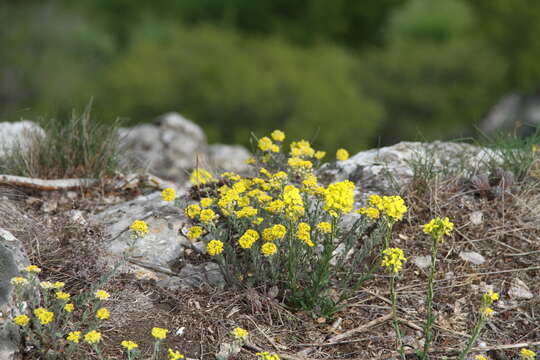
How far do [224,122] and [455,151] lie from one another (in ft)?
28.4

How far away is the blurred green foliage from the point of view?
12344 mm

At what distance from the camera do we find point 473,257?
3.29m

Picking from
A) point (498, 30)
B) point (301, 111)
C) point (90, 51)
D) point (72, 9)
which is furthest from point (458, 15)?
point (72, 9)

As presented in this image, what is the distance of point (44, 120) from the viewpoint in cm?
412

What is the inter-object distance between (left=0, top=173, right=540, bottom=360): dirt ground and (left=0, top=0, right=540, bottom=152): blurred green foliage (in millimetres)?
6428

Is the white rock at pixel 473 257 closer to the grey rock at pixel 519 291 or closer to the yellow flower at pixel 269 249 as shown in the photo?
the grey rock at pixel 519 291

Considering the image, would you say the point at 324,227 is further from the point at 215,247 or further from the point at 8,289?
the point at 8,289

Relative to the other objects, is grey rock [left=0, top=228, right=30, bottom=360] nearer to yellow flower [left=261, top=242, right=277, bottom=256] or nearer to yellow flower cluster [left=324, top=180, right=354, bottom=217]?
yellow flower [left=261, top=242, right=277, bottom=256]

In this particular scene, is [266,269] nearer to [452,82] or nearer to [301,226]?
[301,226]

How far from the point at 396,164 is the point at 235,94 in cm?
837

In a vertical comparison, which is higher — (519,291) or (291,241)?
(291,241)

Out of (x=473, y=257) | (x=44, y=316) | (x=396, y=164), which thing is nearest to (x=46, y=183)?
(x=44, y=316)

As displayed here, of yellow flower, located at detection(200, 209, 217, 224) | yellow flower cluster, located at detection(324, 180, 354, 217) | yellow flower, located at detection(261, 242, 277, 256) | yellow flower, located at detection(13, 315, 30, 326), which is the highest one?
yellow flower cluster, located at detection(324, 180, 354, 217)

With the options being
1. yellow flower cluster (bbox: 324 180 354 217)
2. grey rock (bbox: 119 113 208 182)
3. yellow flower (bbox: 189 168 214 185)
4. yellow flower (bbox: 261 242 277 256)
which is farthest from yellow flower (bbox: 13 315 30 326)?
grey rock (bbox: 119 113 208 182)
